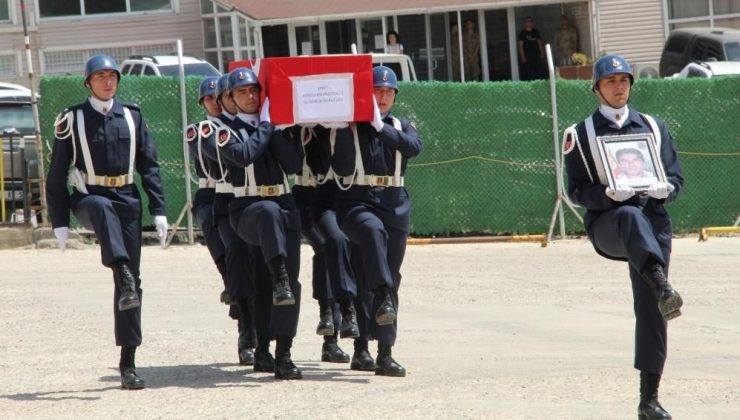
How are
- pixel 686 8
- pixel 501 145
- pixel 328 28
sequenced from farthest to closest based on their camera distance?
pixel 686 8, pixel 328 28, pixel 501 145

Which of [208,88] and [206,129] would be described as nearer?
[206,129]

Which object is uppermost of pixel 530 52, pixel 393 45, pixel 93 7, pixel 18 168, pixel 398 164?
pixel 93 7

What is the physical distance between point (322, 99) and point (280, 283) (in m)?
1.31

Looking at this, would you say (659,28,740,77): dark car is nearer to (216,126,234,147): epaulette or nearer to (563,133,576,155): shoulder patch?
(216,126,234,147): epaulette

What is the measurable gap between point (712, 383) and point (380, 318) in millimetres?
2203

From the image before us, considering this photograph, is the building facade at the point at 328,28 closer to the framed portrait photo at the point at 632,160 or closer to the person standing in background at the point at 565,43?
the person standing in background at the point at 565,43

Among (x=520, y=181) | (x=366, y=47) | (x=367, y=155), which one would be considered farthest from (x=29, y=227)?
(x=366, y=47)

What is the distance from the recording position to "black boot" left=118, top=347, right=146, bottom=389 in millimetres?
9422

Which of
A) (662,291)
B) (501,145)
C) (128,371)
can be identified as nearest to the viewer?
(662,291)

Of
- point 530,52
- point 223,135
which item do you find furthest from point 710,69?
point 223,135

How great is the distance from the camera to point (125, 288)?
30.8 ft

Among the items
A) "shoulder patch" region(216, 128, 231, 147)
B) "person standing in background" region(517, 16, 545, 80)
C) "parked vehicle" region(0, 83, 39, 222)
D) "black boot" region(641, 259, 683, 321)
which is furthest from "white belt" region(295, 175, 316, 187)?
"person standing in background" region(517, 16, 545, 80)

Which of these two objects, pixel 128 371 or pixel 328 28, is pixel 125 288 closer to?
pixel 128 371

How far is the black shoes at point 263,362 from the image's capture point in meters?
10.2
